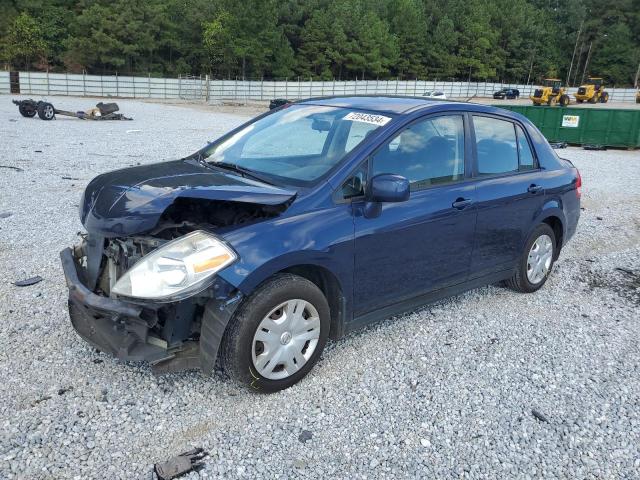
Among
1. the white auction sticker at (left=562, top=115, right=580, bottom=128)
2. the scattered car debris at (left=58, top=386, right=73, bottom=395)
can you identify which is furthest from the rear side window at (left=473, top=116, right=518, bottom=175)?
the white auction sticker at (left=562, top=115, right=580, bottom=128)

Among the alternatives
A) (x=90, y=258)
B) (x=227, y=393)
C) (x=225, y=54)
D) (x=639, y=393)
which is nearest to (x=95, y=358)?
(x=90, y=258)

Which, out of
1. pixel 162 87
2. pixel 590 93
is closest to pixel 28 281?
pixel 162 87

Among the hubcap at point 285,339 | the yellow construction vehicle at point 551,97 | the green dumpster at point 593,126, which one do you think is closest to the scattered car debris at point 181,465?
the hubcap at point 285,339

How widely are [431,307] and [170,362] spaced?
96.7 inches

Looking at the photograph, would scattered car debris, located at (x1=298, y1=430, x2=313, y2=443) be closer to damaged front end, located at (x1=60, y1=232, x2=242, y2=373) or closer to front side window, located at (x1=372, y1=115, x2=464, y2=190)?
damaged front end, located at (x1=60, y1=232, x2=242, y2=373)

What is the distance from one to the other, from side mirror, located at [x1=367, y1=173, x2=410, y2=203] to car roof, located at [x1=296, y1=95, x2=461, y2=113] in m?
0.77

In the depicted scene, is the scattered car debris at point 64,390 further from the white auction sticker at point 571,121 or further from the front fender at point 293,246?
the white auction sticker at point 571,121

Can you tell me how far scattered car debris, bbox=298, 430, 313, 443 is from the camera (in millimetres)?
2962

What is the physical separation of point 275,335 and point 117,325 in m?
0.88

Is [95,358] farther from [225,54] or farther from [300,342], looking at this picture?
[225,54]

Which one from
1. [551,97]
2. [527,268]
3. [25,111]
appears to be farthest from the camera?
[551,97]

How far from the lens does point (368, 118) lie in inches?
154

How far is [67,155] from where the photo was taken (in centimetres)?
1242

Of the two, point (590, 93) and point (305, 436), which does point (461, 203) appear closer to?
point (305, 436)
